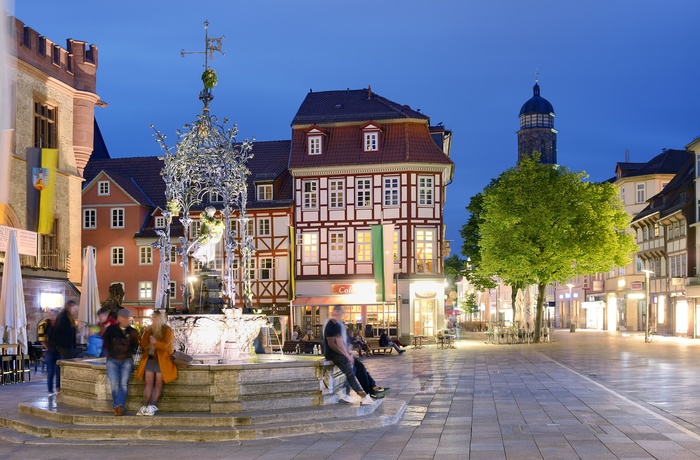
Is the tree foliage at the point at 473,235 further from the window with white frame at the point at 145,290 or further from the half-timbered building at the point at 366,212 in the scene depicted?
the window with white frame at the point at 145,290

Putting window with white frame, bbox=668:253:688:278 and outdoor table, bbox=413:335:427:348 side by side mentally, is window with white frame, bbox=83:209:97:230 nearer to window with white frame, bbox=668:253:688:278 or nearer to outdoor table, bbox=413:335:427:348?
outdoor table, bbox=413:335:427:348

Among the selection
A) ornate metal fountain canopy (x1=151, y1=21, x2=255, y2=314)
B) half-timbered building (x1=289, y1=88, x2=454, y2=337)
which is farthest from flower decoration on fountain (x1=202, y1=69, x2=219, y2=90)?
half-timbered building (x1=289, y1=88, x2=454, y2=337)

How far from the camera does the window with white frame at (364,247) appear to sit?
5969cm

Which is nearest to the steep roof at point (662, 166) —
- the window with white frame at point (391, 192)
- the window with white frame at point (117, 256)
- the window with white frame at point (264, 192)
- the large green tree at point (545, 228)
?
the large green tree at point (545, 228)

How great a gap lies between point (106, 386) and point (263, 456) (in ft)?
14.8

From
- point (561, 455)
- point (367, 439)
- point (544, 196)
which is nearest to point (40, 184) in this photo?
point (544, 196)

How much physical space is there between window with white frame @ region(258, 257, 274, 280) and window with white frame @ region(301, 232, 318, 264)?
2258 millimetres

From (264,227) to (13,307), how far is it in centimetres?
3506

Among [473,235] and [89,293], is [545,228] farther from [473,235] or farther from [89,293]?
[89,293]

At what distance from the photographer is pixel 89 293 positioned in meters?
31.7

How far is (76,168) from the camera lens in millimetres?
47094

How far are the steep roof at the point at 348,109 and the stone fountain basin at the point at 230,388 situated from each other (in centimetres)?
4432

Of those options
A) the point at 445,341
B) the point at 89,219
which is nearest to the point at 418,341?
the point at 445,341

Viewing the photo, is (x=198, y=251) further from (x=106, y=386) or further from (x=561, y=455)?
(x=561, y=455)
